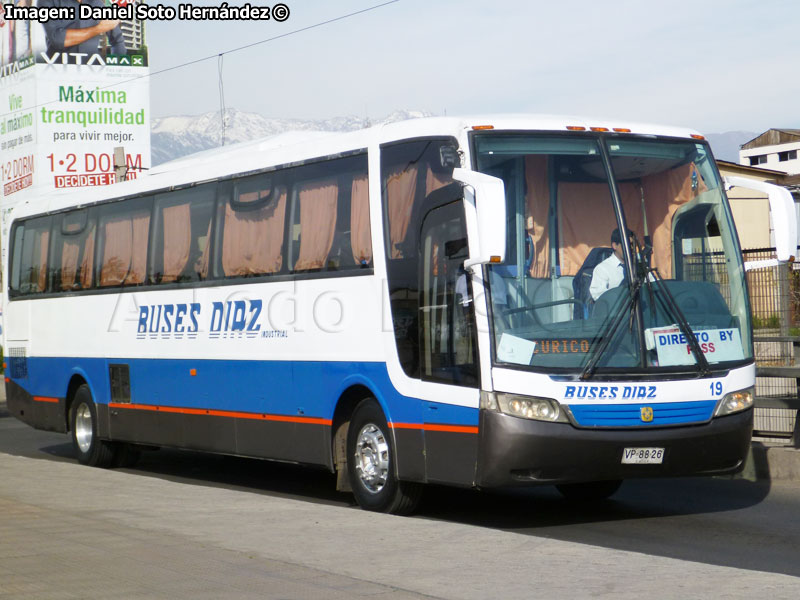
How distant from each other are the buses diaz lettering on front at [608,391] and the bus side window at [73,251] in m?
9.10

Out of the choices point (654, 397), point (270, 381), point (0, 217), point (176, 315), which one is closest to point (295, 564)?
point (654, 397)

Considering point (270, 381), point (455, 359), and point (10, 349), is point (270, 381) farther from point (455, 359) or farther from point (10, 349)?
point (10, 349)

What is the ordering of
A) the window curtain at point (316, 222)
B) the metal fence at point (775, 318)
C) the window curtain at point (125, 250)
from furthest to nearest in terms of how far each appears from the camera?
the window curtain at point (125, 250), the metal fence at point (775, 318), the window curtain at point (316, 222)

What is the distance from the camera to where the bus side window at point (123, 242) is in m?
16.2

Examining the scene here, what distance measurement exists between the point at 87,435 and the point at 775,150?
98.0 metres

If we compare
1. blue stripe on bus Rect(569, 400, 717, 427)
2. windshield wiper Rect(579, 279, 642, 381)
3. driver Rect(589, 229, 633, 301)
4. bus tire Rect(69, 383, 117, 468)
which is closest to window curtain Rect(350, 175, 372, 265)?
driver Rect(589, 229, 633, 301)

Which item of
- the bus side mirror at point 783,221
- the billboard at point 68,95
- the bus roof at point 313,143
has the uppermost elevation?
the billboard at point 68,95

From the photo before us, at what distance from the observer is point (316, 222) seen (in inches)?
501

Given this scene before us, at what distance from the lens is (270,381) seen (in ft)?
44.1

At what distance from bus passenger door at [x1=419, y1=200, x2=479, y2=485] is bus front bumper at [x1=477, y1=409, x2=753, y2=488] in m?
0.27

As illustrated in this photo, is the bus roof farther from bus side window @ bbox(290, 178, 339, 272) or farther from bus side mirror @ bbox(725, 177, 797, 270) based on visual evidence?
bus side mirror @ bbox(725, 177, 797, 270)

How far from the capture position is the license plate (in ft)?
33.7

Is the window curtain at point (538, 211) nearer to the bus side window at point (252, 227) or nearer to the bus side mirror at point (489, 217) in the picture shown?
the bus side mirror at point (489, 217)

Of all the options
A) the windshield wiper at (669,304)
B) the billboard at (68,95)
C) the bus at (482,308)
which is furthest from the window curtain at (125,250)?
the billboard at (68,95)
